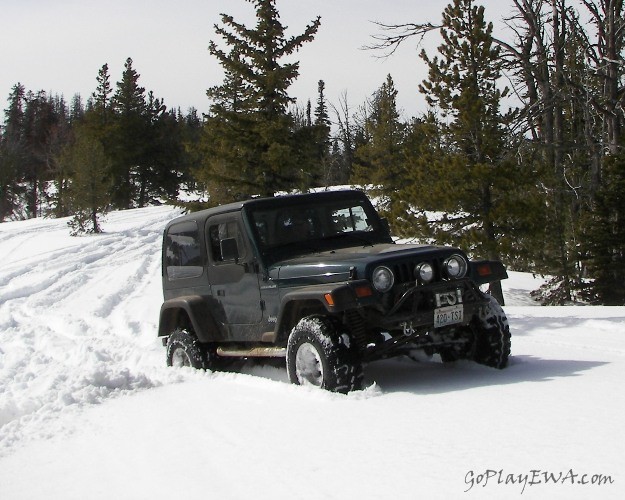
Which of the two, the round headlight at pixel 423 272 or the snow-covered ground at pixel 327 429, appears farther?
the round headlight at pixel 423 272

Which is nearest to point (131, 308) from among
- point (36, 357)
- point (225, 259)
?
point (36, 357)

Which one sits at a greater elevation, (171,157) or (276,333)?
(171,157)

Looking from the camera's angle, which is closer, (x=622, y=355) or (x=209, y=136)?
(x=622, y=355)

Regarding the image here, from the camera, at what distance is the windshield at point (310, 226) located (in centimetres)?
666

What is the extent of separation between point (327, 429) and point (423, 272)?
176cm

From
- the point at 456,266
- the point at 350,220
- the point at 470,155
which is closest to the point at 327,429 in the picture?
the point at 456,266

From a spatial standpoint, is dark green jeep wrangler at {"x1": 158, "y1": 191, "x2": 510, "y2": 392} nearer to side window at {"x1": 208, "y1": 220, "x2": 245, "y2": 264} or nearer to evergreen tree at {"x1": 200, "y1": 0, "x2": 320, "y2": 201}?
side window at {"x1": 208, "y1": 220, "x2": 245, "y2": 264}

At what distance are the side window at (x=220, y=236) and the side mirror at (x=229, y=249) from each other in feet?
0.23

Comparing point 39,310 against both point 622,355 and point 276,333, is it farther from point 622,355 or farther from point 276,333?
point 622,355

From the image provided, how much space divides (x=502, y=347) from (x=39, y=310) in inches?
473

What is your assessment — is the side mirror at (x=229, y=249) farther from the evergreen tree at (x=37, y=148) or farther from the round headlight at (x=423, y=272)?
the evergreen tree at (x=37, y=148)

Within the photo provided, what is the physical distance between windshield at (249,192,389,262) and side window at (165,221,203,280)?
111 centimetres

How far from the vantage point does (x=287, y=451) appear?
4.09 meters

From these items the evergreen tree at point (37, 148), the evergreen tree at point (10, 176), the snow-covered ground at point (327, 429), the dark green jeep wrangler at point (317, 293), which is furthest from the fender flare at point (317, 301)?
the evergreen tree at point (10, 176)
